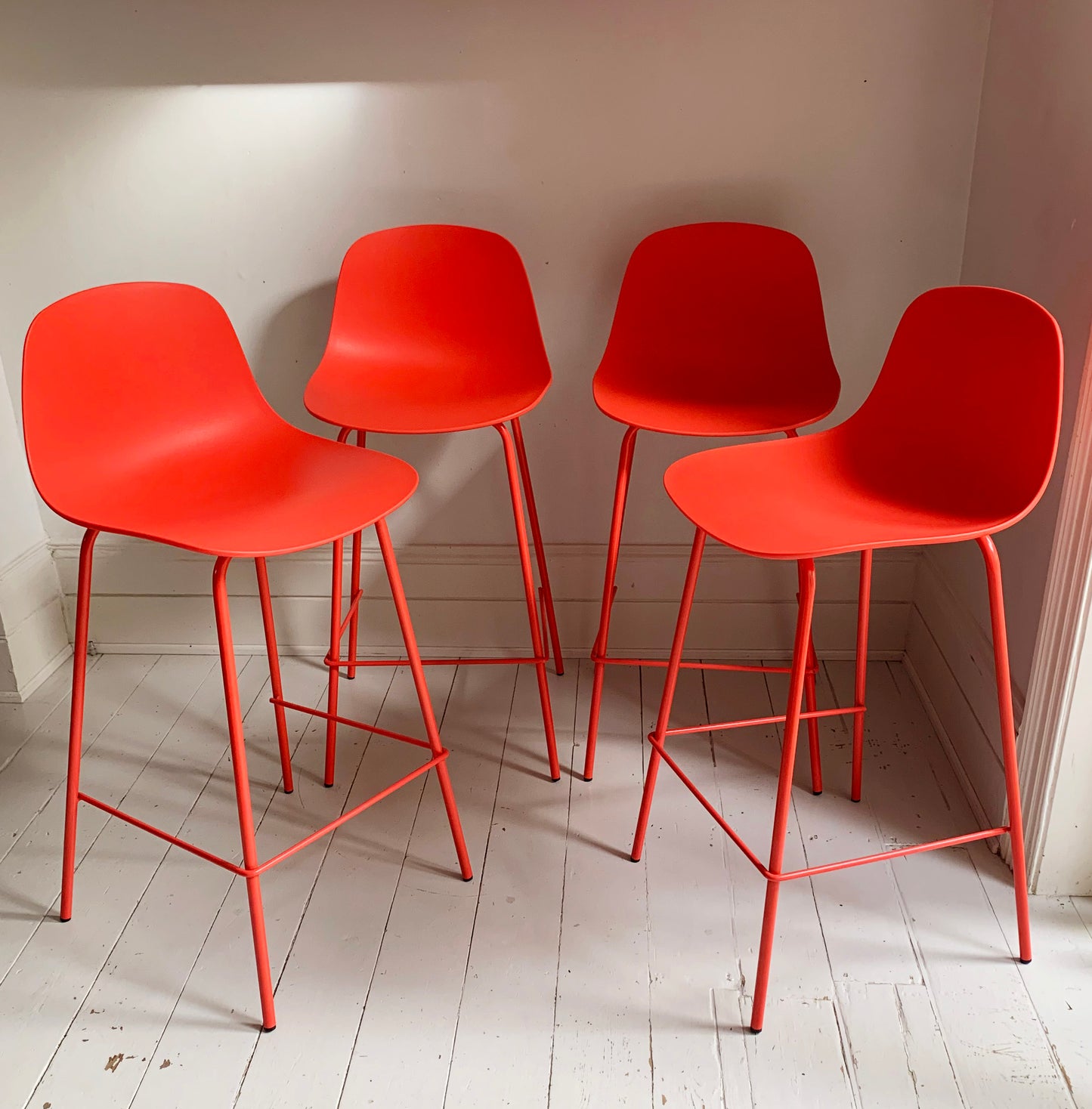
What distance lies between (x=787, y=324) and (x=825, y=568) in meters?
0.64

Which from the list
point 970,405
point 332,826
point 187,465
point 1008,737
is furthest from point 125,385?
point 1008,737

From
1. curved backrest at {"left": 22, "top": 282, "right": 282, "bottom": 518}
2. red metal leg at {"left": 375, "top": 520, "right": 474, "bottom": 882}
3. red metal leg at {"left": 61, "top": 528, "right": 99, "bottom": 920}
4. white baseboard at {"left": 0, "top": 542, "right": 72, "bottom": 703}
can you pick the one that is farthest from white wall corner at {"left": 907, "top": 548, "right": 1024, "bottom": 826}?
white baseboard at {"left": 0, "top": 542, "right": 72, "bottom": 703}

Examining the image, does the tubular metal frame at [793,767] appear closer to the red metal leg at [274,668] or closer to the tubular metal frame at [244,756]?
the tubular metal frame at [244,756]

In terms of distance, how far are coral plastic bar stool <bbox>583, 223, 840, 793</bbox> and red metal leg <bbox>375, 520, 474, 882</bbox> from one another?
13.6 inches

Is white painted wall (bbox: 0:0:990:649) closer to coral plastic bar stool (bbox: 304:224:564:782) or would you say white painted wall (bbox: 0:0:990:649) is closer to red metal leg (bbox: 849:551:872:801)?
coral plastic bar stool (bbox: 304:224:564:782)

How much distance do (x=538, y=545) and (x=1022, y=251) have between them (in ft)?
3.41

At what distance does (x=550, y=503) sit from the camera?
7.76ft

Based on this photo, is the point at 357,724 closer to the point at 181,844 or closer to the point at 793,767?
the point at 181,844

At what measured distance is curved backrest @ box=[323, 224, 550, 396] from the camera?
204cm

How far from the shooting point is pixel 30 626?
237 cm

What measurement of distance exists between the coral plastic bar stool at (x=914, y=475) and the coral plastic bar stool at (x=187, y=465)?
1.61 ft

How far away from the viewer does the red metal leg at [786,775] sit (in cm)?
136

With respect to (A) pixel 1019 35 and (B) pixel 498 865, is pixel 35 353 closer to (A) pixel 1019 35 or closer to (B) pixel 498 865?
(B) pixel 498 865

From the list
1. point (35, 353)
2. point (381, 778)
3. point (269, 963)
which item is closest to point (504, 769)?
point (381, 778)
